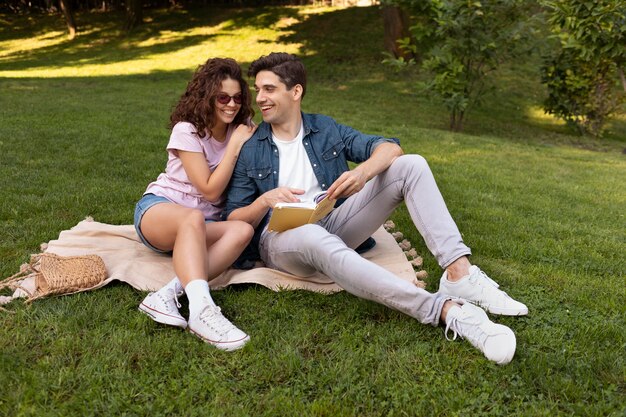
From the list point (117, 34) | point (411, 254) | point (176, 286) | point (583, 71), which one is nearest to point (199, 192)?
point (176, 286)

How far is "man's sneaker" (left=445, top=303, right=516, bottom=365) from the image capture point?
261cm

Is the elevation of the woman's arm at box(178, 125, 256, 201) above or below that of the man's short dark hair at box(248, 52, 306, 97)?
below

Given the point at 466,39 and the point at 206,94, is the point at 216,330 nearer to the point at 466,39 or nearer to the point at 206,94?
the point at 206,94

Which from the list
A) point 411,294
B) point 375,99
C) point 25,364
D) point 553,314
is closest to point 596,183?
point 553,314

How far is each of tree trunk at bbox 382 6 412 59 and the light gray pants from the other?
13442 millimetres

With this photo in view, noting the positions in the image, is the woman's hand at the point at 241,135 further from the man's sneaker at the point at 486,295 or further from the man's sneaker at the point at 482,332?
the man's sneaker at the point at 482,332

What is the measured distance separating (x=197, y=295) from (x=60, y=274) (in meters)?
0.86

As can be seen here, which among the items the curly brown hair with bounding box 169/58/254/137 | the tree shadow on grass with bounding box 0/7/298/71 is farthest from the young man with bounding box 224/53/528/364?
the tree shadow on grass with bounding box 0/7/298/71

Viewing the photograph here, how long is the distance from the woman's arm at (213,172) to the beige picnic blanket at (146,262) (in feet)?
1.73

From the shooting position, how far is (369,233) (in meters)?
3.54

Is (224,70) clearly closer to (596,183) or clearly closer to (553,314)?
(553,314)

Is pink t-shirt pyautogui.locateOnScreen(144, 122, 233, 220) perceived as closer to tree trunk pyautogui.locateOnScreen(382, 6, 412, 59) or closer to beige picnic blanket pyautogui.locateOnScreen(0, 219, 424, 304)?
beige picnic blanket pyautogui.locateOnScreen(0, 219, 424, 304)

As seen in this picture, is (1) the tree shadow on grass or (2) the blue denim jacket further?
(1) the tree shadow on grass

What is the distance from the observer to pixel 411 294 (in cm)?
280
